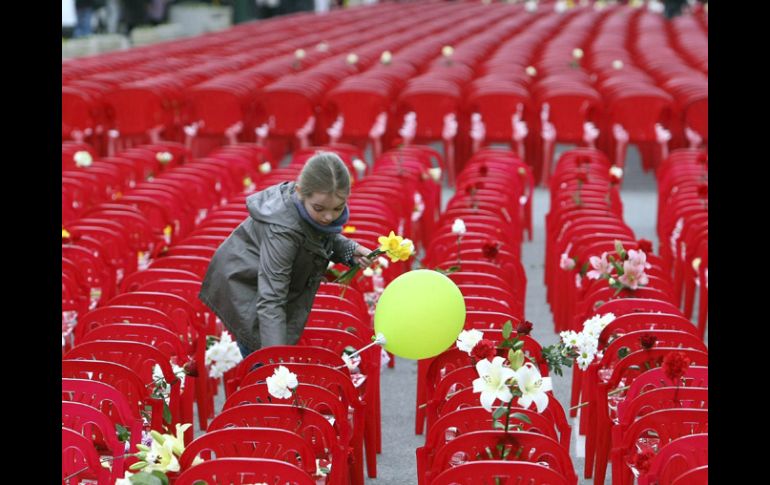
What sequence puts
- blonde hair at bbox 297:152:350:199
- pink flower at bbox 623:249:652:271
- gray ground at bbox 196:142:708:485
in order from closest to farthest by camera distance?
blonde hair at bbox 297:152:350:199
gray ground at bbox 196:142:708:485
pink flower at bbox 623:249:652:271

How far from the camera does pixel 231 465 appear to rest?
306 centimetres

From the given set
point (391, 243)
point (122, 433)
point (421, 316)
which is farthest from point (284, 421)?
point (391, 243)

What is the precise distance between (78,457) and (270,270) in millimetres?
1189

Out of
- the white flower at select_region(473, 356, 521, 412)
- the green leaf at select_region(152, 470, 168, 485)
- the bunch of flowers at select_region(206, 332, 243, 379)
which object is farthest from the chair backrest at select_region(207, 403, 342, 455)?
the bunch of flowers at select_region(206, 332, 243, 379)

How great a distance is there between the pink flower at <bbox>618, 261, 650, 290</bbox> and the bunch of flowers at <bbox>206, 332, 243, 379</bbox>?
1.94m

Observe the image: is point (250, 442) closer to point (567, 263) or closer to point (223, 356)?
point (223, 356)

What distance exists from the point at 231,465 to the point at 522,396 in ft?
A: 3.29

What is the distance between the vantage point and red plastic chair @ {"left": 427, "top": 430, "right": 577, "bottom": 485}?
11.1 feet

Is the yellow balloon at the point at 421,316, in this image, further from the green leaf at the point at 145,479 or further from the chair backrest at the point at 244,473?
the green leaf at the point at 145,479

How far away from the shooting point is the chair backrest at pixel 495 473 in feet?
10.2

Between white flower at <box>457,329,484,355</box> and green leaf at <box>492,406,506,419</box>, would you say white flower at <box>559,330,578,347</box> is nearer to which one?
white flower at <box>457,329,484,355</box>
